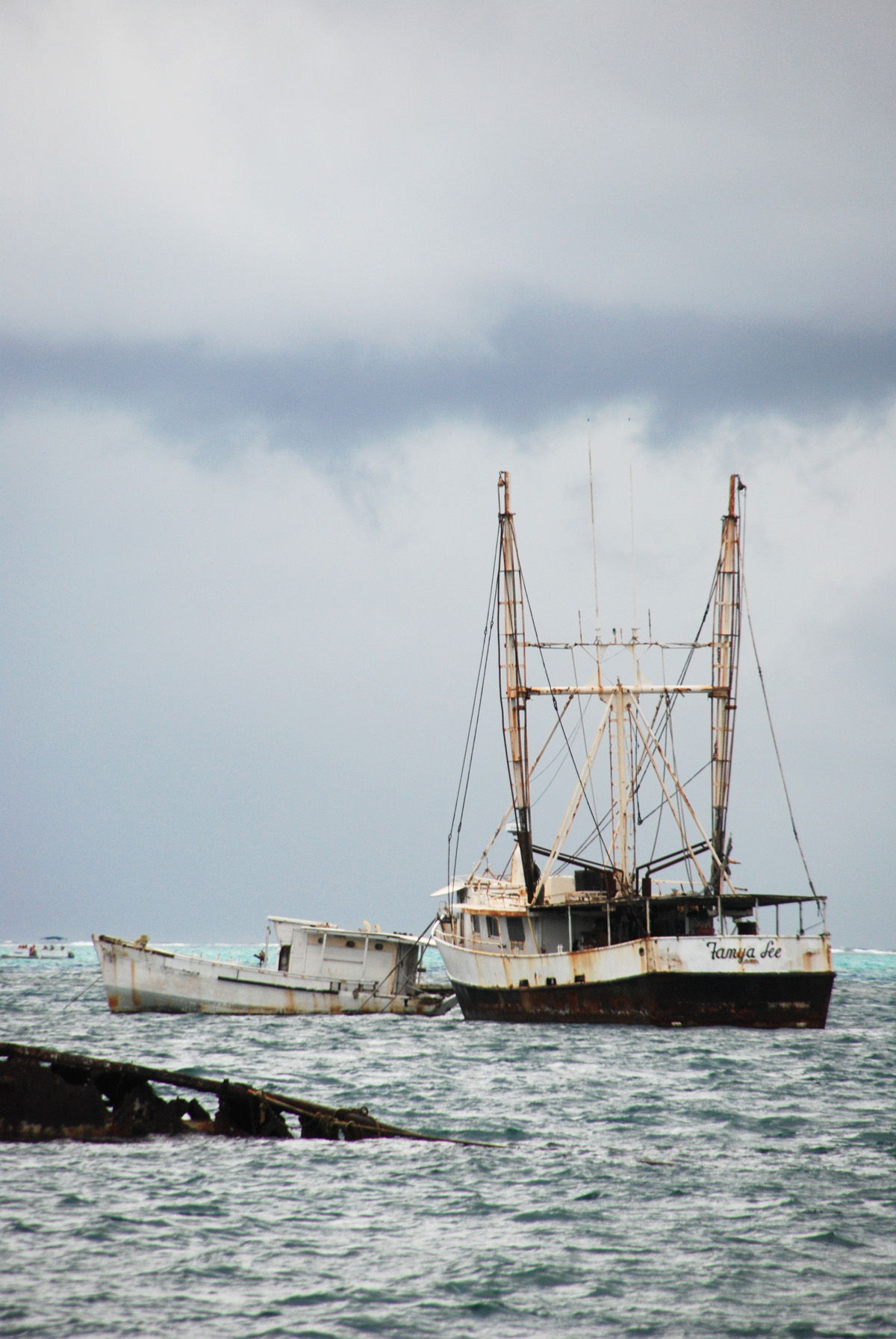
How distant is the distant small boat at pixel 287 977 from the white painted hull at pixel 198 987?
0.03 m

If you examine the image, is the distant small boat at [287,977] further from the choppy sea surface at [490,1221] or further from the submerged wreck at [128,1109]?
the submerged wreck at [128,1109]

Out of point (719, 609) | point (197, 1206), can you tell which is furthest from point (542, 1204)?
point (719, 609)

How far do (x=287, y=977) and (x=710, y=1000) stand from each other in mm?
18117

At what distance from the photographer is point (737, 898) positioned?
48.8m

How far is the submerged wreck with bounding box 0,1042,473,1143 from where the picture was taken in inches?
811

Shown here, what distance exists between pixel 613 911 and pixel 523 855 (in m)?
7.58

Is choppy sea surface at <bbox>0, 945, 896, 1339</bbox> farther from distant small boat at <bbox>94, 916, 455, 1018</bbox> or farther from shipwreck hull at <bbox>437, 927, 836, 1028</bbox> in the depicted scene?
distant small boat at <bbox>94, 916, 455, 1018</bbox>

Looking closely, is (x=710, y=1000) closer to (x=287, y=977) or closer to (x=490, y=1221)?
(x=287, y=977)

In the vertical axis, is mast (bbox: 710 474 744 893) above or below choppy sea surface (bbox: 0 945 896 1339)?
above

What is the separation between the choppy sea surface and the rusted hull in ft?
38.4

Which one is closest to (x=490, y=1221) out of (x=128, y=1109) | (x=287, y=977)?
(x=128, y=1109)

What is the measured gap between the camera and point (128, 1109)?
21.8m

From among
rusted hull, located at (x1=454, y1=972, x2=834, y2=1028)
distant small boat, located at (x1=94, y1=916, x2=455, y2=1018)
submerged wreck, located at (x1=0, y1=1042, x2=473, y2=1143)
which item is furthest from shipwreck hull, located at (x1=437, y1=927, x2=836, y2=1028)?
submerged wreck, located at (x1=0, y1=1042, x2=473, y2=1143)

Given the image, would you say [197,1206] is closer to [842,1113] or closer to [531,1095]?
[531,1095]
